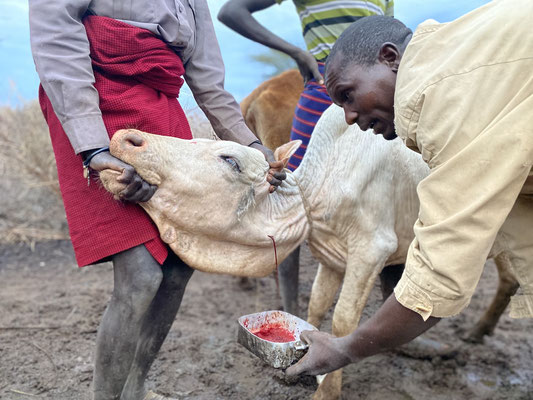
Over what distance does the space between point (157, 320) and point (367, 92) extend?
1.28m

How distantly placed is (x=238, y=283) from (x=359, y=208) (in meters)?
2.30

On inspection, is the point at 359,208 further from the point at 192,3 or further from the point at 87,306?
the point at 87,306

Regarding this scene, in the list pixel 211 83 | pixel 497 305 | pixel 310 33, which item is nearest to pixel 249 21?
pixel 310 33

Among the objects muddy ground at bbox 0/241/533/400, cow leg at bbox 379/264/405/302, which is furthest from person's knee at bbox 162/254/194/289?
cow leg at bbox 379/264/405/302

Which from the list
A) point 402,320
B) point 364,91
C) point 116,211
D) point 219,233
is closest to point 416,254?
point 402,320

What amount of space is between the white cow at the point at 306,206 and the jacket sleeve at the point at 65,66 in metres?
0.19

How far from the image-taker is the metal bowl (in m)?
1.89

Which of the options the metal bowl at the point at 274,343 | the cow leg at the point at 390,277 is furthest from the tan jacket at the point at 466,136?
the cow leg at the point at 390,277

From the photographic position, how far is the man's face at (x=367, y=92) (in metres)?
1.67

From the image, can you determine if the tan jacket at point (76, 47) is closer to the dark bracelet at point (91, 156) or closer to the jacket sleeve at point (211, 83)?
the dark bracelet at point (91, 156)

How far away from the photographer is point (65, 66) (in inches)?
72.8

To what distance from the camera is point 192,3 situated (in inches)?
90.2

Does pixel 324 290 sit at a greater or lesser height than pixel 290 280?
greater

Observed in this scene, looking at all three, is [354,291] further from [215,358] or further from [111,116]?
[111,116]
